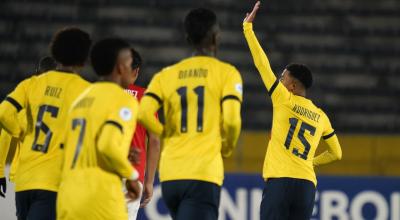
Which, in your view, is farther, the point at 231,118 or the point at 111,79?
the point at 231,118

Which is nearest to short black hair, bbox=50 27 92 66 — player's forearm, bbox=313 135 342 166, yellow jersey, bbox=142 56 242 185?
yellow jersey, bbox=142 56 242 185

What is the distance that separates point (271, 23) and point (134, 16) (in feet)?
5.72

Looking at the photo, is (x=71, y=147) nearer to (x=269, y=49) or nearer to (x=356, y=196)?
(x=356, y=196)

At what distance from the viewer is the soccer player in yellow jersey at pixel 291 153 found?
6.30m

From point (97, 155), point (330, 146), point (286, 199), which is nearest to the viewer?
point (97, 155)

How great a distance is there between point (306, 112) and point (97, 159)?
258cm

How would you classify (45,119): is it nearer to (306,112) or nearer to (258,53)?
(258,53)

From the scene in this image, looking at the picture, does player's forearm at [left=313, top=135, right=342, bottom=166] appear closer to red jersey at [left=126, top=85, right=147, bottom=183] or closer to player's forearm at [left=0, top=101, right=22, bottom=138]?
red jersey at [left=126, top=85, right=147, bottom=183]

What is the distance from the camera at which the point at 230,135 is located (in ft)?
14.7

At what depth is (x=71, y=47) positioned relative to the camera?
4727mm

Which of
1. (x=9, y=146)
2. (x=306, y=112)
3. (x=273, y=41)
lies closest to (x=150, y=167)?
(x=9, y=146)

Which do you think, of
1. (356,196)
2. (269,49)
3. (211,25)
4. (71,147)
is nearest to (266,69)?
(211,25)

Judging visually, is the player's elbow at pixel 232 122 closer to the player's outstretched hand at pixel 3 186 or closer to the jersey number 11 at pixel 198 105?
the jersey number 11 at pixel 198 105

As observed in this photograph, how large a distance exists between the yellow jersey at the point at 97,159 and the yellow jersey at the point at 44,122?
1.56 ft
